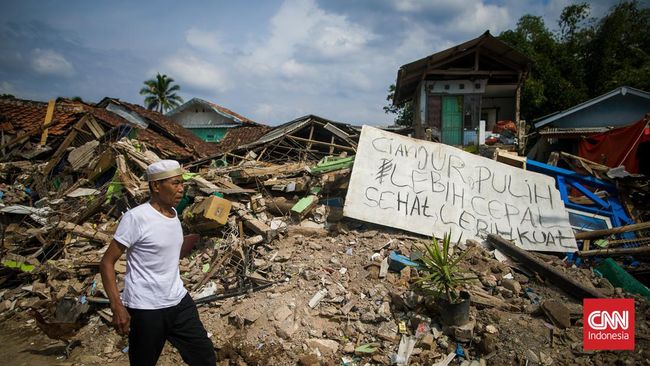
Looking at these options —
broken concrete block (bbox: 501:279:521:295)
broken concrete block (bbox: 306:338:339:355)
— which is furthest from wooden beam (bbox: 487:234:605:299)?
broken concrete block (bbox: 306:338:339:355)

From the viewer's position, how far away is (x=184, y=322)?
7.79 ft

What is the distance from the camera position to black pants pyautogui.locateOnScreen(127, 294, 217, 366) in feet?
7.22

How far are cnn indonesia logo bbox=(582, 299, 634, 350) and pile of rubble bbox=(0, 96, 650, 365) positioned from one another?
0.09 m

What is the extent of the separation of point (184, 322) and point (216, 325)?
1717 millimetres

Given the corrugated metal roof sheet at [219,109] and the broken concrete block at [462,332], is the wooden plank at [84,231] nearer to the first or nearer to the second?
the broken concrete block at [462,332]

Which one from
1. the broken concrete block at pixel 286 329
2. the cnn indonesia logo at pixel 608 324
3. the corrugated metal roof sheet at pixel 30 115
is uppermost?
the corrugated metal roof sheet at pixel 30 115

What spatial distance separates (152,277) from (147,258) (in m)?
0.13

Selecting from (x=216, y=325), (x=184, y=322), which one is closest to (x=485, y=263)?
(x=216, y=325)

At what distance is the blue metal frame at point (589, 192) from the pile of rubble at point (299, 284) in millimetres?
1558

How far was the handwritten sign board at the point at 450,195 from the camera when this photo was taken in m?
5.44

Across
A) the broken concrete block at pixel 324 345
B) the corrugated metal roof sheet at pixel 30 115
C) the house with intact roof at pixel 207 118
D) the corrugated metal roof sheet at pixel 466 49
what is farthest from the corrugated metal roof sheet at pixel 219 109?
the broken concrete block at pixel 324 345

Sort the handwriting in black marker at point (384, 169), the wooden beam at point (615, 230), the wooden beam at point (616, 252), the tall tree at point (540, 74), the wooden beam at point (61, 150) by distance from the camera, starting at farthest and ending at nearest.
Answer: the tall tree at point (540, 74) < the wooden beam at point (61, 150) < the handwriting in black marker at point (384, 169) < the wooden beam at point (615, 230) < the wooden beam at point (616, 252)

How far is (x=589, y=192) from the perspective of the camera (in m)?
6.42

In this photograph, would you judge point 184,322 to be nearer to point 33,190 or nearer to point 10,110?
point 33,190
